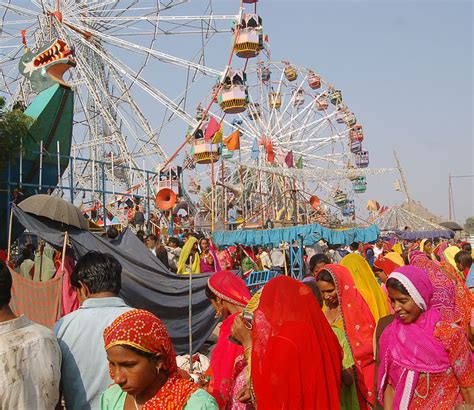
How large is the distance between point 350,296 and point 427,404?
34.8 inches

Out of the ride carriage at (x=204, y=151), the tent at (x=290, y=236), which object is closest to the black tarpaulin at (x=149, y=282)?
the tent at (x=290, y=236)

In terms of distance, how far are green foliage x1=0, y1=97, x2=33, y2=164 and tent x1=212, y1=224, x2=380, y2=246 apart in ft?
20.0

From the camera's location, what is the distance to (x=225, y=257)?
11.4 meters

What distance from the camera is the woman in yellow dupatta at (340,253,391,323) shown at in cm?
398

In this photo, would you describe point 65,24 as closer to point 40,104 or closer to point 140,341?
point 40,104

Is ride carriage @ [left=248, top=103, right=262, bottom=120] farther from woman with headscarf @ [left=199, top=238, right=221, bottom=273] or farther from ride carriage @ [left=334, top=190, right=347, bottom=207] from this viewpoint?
woman with headscarf @ [left=199, top=238, right=221, bottom=273]

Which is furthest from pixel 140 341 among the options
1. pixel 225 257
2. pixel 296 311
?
pixel 225 257

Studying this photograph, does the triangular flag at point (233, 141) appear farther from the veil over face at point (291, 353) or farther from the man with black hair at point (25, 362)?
the man with black hair at point (25, 362)

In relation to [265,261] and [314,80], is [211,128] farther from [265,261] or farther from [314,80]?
[314,80]

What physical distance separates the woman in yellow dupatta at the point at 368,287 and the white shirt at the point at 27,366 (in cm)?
219

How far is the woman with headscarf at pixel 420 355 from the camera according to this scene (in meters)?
2.79

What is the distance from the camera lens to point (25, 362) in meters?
2.25

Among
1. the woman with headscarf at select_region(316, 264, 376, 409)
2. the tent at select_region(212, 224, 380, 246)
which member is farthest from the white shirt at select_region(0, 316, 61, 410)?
the tent at select_region(212, 224, 380, 246)

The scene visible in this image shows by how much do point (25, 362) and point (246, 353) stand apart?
88 centimetres
